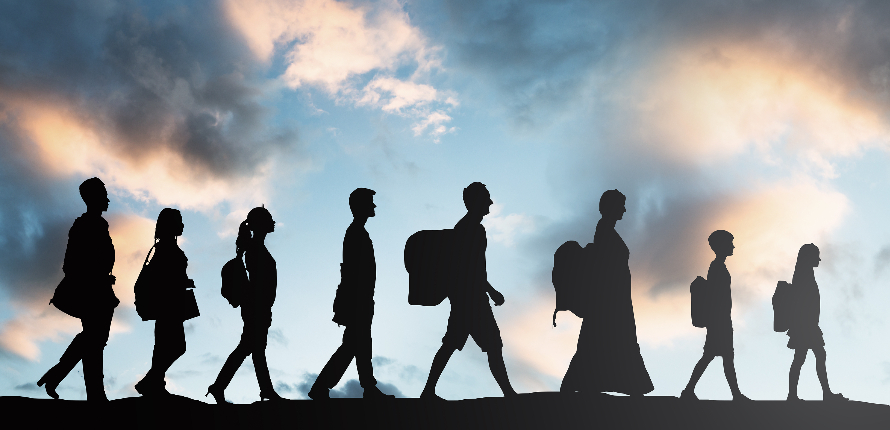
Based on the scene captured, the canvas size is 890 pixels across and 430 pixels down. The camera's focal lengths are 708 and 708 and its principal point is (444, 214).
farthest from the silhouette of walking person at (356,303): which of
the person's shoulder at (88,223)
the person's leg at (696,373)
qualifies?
the person's leg at (696,373)

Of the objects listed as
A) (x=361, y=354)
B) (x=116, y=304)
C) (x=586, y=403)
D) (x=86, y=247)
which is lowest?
(x=586, y=403)

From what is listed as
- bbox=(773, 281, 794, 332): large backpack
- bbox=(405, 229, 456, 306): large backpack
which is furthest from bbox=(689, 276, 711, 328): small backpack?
bbox=(405, 229, 456, 306): large backpack

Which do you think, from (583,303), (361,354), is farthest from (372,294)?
(583,303)

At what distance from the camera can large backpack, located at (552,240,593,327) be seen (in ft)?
31.1

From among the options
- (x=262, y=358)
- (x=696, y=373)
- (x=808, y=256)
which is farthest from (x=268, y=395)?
(x=808, y=256)

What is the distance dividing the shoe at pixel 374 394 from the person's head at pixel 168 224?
302 cm

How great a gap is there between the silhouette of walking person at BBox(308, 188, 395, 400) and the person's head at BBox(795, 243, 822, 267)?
823cm

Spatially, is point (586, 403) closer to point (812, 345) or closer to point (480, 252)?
point (480, 252)

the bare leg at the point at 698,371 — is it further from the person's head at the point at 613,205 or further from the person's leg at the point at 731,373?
the person's head at the point at 613,205

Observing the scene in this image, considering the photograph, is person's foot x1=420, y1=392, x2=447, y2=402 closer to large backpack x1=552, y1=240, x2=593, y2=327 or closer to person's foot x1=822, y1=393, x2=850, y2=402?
large backpack x1=552, y1=240, x2=593, y2=327

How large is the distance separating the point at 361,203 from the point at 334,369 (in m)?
2.06

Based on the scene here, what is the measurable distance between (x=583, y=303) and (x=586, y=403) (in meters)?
1.39

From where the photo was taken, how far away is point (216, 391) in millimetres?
8758

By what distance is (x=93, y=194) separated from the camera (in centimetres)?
815
